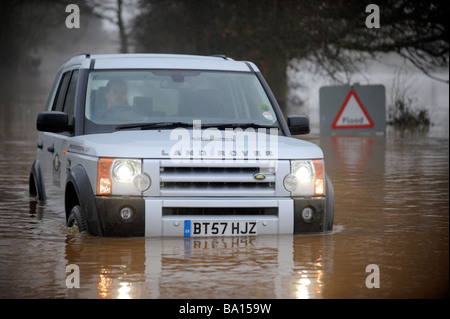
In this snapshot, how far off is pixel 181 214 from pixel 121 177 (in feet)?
1.90

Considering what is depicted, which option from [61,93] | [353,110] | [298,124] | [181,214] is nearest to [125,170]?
[181,214]

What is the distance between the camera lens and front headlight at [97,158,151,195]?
334 inches

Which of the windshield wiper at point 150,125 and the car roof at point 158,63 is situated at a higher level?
the car roof at point 158,63

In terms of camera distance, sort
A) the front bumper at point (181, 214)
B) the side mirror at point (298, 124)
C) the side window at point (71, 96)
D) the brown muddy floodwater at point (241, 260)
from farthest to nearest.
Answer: the side window at point (71, 96), the side mirror at point (298, 124), the front bumper at point (181, 214), the brown muddy floodwater at point (241, 260)

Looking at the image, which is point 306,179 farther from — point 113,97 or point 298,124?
point 113,97

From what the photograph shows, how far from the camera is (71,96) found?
10.5 meters

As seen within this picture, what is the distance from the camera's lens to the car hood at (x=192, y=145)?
8492mm

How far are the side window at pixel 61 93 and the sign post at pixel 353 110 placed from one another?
53.2ft

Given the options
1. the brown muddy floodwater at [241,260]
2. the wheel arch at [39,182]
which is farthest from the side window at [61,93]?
the brown muddy floodwater at [241,260]

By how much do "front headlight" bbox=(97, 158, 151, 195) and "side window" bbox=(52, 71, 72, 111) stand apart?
2.77 meters

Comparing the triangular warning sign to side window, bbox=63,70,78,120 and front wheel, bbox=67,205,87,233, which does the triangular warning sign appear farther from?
front wheel, bbox=67,205,87,233

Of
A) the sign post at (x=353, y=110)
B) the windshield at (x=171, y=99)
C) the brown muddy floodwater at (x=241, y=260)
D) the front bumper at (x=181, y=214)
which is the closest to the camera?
the brown muddy floodwater at (x=241, y=260)

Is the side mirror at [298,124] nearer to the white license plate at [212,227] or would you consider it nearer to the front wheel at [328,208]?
the front wheel at [328,208]
